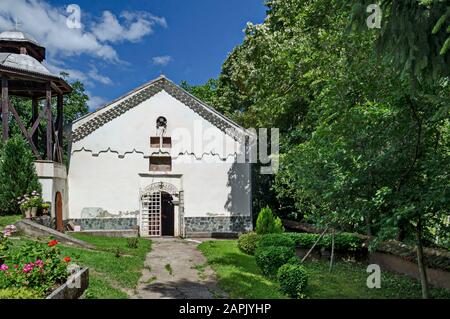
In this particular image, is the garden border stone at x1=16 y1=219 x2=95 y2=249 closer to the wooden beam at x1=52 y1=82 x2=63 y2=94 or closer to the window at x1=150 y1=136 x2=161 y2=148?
the wooden beam at x1=52 y1=82 x2=63 y2=94

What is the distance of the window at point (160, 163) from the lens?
65.2ft

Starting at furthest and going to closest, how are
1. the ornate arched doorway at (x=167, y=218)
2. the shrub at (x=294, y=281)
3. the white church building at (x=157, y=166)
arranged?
the ornate arched doorway at (x=167, y=218) → the white church building at (x=157, y=166) → the shrub at (x=294, y=281)

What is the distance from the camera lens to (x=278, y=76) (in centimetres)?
1744

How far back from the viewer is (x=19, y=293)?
5.99 m

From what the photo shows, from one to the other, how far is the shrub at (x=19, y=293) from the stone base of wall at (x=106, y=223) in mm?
12924

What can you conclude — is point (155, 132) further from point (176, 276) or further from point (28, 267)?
point (28, 267)

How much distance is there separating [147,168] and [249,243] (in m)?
7.59

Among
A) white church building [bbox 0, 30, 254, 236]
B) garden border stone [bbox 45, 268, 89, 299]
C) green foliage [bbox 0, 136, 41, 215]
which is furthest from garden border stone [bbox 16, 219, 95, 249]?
white church building [bbox 0, 30, 254, 236]

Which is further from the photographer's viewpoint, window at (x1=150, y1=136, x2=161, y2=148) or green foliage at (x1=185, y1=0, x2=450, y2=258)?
window at (x1=150, y1=136, x2=161, y2=148)

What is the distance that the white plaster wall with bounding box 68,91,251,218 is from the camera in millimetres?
19125

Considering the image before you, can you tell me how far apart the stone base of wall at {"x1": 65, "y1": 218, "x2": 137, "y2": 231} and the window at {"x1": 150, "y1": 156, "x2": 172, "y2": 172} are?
2.97 m

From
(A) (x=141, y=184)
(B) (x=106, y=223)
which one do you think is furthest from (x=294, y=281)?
(B) (x=106, y=223)

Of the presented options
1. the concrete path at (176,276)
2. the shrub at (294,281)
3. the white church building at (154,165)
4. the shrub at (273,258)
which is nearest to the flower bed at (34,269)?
the concrete path at (176,276)

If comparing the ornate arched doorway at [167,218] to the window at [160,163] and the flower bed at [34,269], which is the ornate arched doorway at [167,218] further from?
the flower bed at [34,269]
